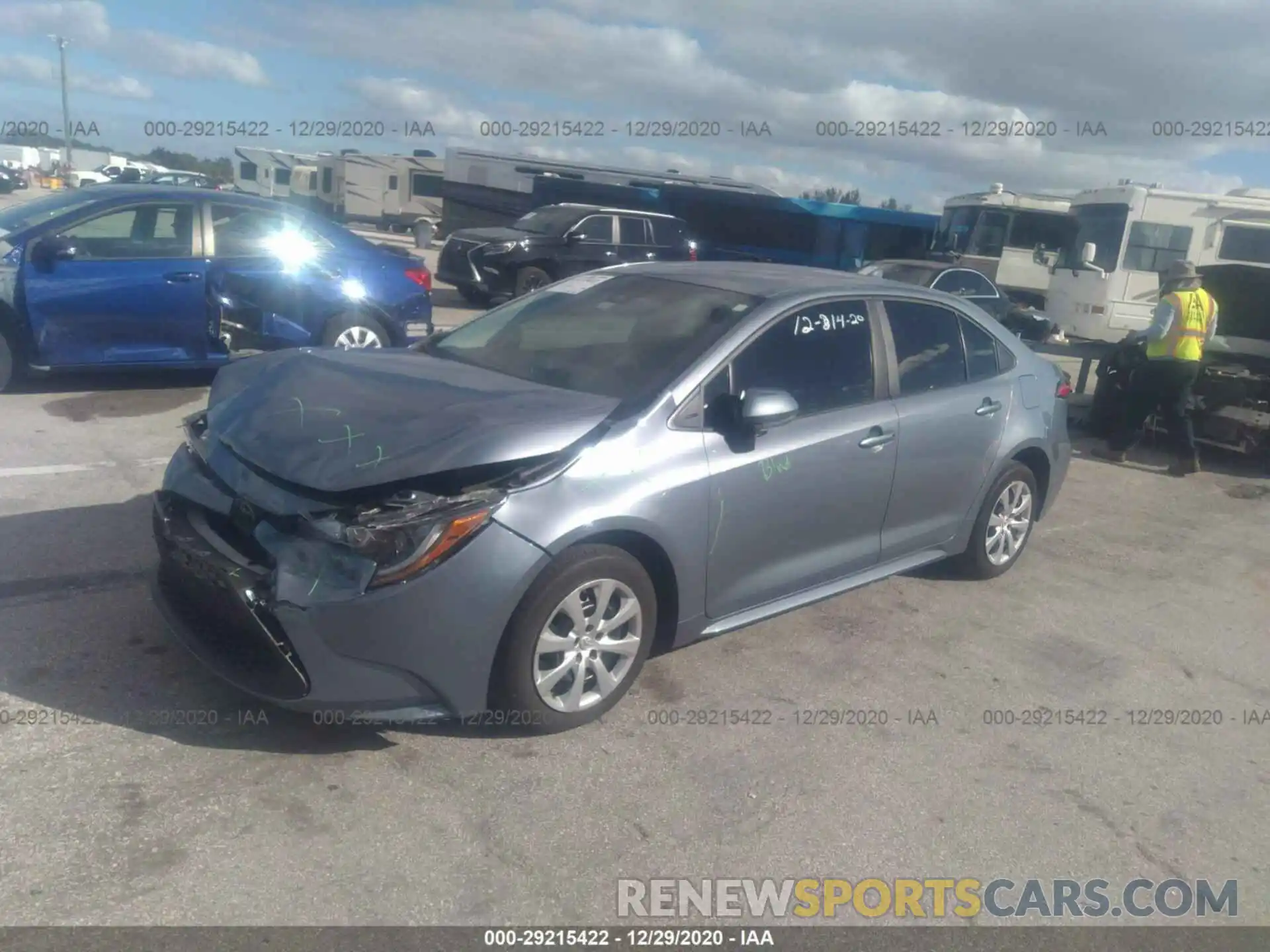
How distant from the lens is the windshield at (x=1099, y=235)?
59.6 ft

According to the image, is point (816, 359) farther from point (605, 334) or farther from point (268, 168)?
point (268, 168)

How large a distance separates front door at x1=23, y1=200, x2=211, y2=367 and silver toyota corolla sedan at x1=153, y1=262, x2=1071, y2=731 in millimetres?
3806

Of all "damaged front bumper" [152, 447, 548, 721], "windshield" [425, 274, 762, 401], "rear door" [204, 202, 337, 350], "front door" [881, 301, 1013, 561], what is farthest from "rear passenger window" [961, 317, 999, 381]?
"rear door" [204, 202, 337, 350]

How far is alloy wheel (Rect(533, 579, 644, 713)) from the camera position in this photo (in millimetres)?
3754

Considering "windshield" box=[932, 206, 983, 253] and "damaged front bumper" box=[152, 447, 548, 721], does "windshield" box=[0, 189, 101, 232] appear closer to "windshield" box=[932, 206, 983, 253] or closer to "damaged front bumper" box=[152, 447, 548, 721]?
"damaged front bumper" box=[152, 447, 548, 721]

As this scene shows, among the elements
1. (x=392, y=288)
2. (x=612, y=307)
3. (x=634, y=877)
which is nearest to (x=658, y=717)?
(x=634, y=877)

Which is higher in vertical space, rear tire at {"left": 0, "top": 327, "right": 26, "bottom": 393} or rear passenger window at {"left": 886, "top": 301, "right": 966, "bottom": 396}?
rear passenger window at {"left": 886, "top": 301, "right": 966, "bottom": 396}

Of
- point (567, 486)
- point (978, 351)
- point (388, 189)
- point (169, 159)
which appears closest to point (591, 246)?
point (978, 351)

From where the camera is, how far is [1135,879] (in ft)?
11.4

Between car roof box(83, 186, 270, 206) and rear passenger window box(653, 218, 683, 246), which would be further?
rear passenger window box(653, 218, 683, 246)

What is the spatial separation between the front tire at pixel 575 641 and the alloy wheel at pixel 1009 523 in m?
2.64

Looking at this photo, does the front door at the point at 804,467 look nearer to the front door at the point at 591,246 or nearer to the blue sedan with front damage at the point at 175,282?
the blue sedan with front damage at the point at 175,282
